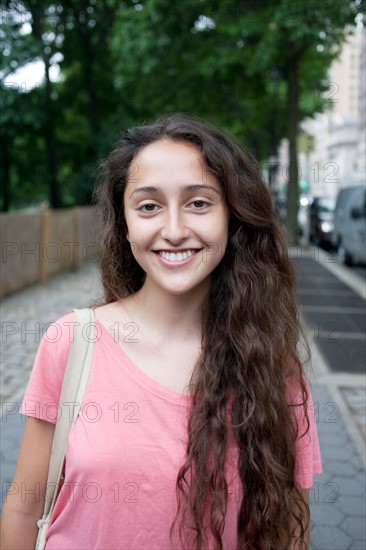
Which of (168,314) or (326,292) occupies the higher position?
(168,314)

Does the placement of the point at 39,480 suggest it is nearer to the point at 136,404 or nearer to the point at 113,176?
the point at 136,404

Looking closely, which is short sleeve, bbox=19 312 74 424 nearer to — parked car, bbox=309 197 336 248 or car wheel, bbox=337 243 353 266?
car wheel, bbox=337 243 353 266

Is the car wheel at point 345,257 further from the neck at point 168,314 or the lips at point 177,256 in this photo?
the lips at point 177,256

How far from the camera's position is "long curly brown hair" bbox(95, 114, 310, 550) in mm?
1521

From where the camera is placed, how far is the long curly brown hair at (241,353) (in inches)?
59.9

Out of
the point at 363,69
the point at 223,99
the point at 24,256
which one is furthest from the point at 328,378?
the point at 363,69

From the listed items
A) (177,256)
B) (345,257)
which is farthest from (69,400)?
(345,257)

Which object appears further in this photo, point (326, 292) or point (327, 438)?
point (326, 292)

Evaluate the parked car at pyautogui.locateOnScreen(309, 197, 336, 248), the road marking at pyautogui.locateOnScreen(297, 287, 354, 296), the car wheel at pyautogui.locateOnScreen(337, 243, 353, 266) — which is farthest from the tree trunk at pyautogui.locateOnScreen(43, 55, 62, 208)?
the road marking at pyautogui.locateOnScreen(297, 287, 354, 296)

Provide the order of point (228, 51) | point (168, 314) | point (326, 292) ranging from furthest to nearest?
point (228, 51) < point (326, 292) < point (168, 314)

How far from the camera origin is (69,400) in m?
1.52

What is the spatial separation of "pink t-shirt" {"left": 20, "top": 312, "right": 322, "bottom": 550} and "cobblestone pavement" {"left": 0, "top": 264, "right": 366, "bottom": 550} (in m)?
0.83

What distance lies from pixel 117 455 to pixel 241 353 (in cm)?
43

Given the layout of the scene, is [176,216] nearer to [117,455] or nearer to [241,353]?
[241,353]
